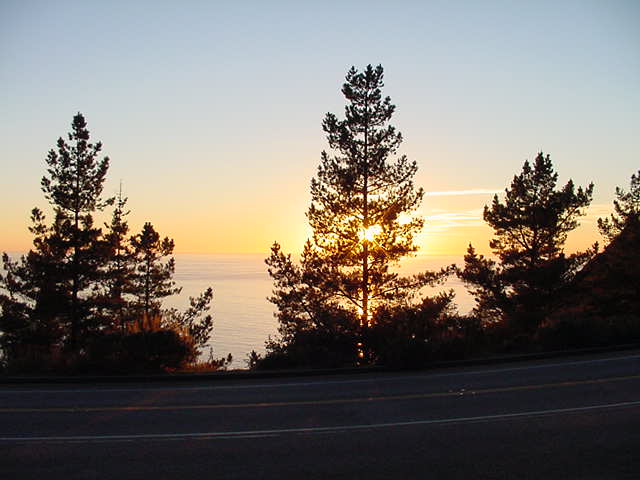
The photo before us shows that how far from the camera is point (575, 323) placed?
51.8ft

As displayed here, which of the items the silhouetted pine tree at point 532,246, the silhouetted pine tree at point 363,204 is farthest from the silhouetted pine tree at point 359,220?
the silhouetted pine tree at point 532,246

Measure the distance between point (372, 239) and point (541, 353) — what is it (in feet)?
48.0

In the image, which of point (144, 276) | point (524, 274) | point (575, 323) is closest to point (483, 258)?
point (524, 274)

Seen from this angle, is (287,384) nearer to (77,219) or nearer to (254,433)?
(254,433)

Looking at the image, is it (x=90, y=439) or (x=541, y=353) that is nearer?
(x=90, y=439)

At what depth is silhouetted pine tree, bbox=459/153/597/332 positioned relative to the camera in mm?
34938

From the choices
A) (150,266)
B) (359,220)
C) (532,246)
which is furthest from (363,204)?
(150,266)

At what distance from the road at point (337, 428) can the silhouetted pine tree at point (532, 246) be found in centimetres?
2318

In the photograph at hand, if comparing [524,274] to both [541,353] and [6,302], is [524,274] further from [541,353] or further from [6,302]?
[6,302]

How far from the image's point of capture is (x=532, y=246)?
119 feet

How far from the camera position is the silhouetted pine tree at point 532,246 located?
1375 inches

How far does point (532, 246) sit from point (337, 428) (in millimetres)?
30642

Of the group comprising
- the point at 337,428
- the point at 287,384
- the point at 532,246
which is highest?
the point at 532,246

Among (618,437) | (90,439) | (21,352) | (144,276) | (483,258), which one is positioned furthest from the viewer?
(144,276)
